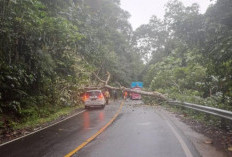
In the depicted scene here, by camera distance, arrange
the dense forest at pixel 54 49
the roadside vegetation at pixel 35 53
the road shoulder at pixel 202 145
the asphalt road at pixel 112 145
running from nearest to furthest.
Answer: the road shoulder at pixel 202 145 < the asphalt road at pixel 112 145 < the dense forest at pixel 54 49 < the roadside vegetation at pixel 35 53

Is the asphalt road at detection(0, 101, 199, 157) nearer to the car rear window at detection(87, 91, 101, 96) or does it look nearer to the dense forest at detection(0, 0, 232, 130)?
the dense forest at detection(0, 0, 232, 130)

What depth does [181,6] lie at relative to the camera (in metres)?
48.3

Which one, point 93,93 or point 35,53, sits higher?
point 35,53

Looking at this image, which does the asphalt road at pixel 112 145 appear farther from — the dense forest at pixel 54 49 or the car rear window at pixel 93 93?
the car rear window at pixel 93 93

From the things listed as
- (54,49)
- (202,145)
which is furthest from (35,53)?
(202,145)

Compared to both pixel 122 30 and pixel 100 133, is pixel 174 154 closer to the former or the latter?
pixel 100 133

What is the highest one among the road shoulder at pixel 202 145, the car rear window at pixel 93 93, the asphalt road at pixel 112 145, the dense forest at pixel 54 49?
the dense forest at pixel 54 49

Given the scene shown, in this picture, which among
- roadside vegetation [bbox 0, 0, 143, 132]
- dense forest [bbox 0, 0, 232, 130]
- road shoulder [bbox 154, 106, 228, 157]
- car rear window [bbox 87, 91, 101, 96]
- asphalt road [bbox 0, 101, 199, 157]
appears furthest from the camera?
car rear window [bbox 87, 91, 101, 96]

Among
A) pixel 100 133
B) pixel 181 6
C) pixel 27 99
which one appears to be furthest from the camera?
pixel 181 6

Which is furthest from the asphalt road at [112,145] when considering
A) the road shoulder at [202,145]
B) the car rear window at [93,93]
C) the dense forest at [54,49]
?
the car rear window at [93,93]

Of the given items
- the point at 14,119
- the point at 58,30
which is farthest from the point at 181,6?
the point at 14,119

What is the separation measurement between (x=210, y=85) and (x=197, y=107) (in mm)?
4664

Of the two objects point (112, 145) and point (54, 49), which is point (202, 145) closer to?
Result: point (112, 145)

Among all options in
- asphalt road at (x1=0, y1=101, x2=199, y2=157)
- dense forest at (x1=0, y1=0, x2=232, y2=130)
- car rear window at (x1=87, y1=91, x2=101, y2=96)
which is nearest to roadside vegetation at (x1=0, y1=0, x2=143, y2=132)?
dense forest at (x1=0, y1=0, x2=232, y2=130)
